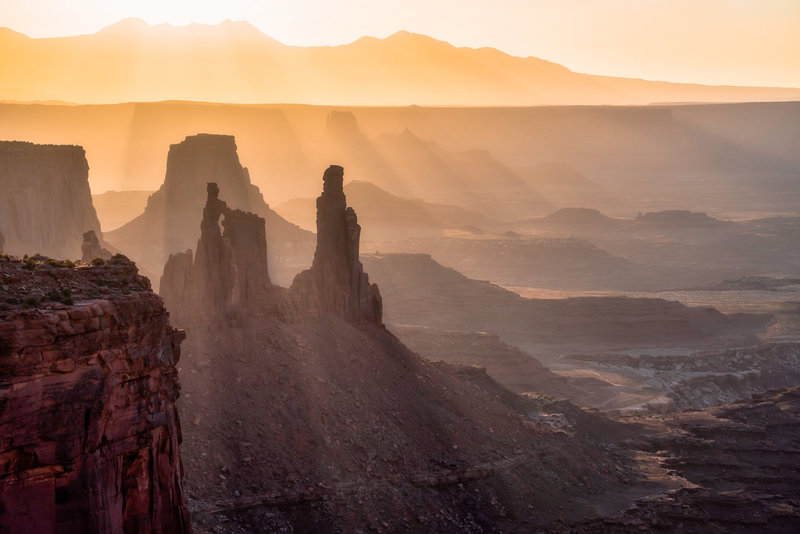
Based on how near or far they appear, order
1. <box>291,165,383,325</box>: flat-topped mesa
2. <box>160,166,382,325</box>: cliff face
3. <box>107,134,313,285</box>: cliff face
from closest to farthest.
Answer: <box>160,166,382,325</box>: cliff face
<box>291,165,383,325</box>: flat-topped mesa
<box>107,134,313,285</box>: cliff face

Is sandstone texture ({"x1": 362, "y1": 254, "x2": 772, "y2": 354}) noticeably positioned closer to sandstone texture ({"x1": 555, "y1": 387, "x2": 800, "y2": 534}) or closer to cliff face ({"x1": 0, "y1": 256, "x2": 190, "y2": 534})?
sandstone texture ({"x1": 555, "y1": 387, "x2": 800, "y2": 534})

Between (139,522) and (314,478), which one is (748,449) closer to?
(314,478)

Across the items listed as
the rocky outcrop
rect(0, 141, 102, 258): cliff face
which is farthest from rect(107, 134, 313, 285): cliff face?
the rocky outcrop

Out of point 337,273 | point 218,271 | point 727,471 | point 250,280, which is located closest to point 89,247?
point 218,271

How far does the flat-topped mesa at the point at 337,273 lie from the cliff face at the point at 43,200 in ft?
100

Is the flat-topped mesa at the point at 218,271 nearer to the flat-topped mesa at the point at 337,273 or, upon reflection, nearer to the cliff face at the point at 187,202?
the flat-topped mesa at the point at 337,273

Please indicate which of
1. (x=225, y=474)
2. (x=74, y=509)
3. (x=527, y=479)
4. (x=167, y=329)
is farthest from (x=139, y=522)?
(x=527, y=479)

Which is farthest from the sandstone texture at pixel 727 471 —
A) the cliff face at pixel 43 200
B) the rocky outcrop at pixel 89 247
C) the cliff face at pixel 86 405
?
the cliff face at pixel 43 200

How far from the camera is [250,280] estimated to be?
5091cm

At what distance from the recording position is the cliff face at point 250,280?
164 ft

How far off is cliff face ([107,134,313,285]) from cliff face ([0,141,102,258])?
9190mm

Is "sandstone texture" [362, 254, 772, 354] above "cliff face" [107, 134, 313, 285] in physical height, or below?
below

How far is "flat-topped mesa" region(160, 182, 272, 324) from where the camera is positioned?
49.7 metres

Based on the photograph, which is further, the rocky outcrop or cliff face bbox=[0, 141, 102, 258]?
cliff face bbox=[0, 141, 102, 258]
